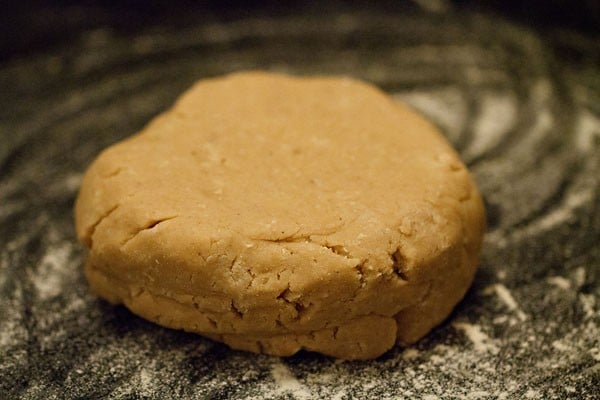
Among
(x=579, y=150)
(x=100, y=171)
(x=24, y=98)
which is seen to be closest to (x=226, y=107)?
(x=100, y=171)

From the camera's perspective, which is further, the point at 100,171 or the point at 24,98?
the point at 24,98

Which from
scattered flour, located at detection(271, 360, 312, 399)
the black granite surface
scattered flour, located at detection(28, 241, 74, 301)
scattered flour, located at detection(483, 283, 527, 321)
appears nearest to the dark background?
the black granite surface

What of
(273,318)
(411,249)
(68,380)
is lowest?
(68,380)

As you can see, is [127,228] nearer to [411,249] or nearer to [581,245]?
[411,249]

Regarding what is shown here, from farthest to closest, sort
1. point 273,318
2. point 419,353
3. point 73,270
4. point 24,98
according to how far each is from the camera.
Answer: point 24,98, point 73,270, point 419,353, point 273,318

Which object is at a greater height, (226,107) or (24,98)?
(226,107)

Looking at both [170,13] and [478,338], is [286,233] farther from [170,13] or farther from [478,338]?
[170,13]
